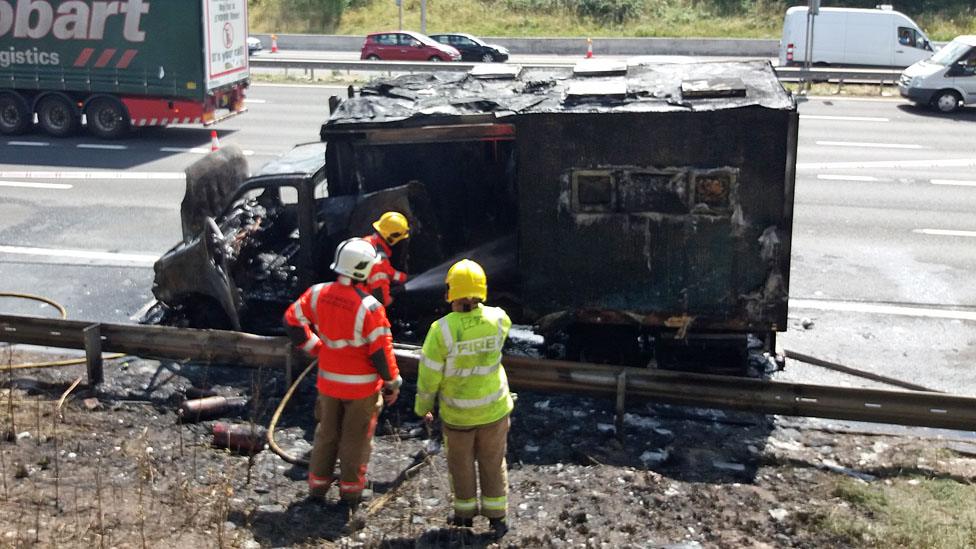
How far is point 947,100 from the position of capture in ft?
76.7

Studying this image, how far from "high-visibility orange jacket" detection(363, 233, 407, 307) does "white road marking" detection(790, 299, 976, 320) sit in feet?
14.9

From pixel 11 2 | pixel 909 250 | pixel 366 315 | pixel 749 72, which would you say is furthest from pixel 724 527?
pixel 11 2

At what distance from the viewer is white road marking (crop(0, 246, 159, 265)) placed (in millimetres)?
12594

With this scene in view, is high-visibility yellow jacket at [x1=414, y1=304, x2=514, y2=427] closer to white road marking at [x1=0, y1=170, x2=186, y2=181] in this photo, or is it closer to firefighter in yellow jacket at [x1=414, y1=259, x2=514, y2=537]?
firefighter in yellow jacket at [x1=414, y1=259, x2=514, y2=537]

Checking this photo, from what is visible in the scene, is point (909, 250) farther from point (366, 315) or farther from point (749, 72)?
point (366, 315)

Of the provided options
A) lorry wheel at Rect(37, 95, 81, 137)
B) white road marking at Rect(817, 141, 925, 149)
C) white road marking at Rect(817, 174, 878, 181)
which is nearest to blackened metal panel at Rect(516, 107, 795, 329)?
white road marking at Rect(817, 174, 878, 181)

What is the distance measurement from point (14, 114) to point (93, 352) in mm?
13562

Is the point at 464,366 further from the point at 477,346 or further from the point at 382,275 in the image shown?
the point at 382,275

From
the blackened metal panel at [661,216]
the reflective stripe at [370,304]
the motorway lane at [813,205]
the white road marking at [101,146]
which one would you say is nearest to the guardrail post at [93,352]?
the motorway lane at [813,205]

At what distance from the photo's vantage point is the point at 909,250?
1292 cm

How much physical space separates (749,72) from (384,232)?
329 centimetres

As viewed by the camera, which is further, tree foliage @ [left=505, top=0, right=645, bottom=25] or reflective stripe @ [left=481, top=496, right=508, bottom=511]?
tree foliage @ [left=505, top=0, right=645, bottom=25]

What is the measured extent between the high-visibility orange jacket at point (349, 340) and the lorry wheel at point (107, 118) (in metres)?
14.6

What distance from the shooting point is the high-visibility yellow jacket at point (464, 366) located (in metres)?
6.20
